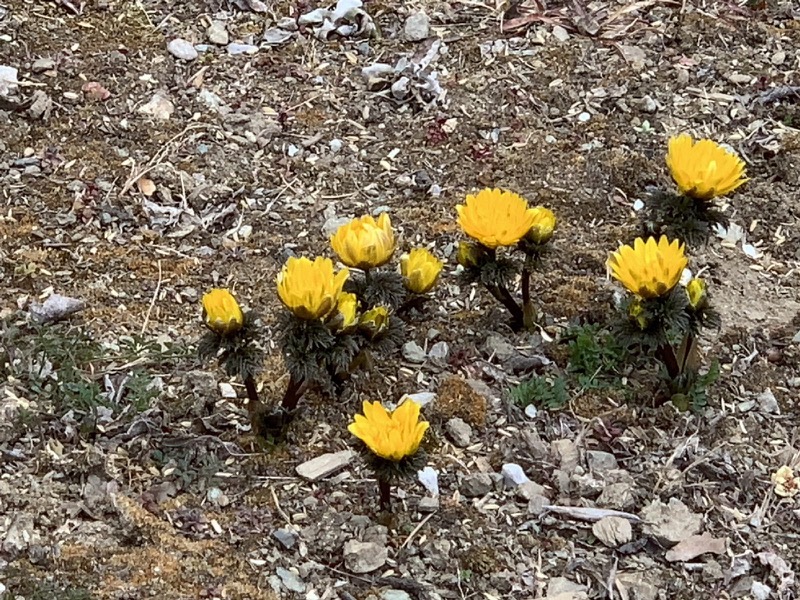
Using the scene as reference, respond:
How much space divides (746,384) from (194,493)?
4.85 ft

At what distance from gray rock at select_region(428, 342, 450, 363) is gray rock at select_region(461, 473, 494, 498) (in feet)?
1.45

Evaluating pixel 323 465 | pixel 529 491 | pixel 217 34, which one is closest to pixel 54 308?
pixel 323 465

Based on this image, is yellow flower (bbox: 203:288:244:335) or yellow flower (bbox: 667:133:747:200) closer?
yellow flower (bbox: 203:288:244:335)

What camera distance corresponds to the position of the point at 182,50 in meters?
4.06

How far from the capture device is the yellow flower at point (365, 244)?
8.82 feet

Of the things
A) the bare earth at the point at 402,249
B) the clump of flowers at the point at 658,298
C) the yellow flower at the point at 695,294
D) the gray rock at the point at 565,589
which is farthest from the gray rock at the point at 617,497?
the yellow flower at the point at 695,294

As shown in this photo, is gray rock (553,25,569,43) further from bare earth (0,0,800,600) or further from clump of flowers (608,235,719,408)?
clump of flowers (608,235,719,408)

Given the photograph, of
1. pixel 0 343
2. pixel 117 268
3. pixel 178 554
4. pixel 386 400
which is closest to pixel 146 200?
pixel 117 268

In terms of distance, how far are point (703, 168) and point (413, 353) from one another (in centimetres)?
90

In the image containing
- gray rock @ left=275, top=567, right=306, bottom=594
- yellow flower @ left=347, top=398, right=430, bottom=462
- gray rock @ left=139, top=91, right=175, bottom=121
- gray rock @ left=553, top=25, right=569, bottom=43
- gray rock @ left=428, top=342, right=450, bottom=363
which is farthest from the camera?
gray rock @ left=553, top=25, right=569, bottom=43

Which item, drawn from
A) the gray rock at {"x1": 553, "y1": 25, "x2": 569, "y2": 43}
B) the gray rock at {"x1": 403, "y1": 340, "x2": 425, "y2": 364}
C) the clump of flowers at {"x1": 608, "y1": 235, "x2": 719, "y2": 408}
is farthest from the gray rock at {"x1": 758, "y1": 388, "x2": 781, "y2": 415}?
the gray rock at {"x1": 553, "y1": 25, "x2": 569, "y2": 43}

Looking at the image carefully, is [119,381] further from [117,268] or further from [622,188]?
[622,188]

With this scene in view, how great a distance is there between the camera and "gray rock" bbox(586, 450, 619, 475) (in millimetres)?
2809

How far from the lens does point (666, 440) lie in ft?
9.45
